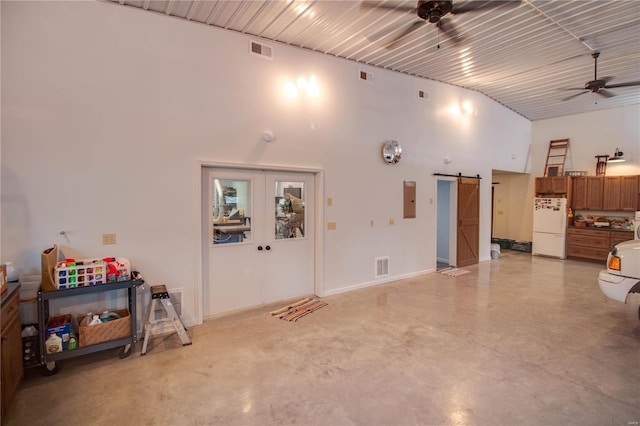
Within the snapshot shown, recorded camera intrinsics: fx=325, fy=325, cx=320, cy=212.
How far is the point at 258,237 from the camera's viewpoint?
14.8ft

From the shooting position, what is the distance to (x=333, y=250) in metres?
5.11

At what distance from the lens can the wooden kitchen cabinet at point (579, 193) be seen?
815 cm

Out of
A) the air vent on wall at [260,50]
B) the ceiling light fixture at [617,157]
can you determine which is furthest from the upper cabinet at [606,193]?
the air vent on wall at [260,50]

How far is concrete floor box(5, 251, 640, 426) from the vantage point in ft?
7.77

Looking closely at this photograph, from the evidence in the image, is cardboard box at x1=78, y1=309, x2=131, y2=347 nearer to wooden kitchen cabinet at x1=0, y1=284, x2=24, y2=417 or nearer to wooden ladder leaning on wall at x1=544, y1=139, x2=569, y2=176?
wooden kitchen cabinet at x1=0, y1=284, x2=24, y2=417

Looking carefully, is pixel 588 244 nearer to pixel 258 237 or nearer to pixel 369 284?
pixel 369 284

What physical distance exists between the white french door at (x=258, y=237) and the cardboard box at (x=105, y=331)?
1.13 m

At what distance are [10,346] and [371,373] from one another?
9.28 ft

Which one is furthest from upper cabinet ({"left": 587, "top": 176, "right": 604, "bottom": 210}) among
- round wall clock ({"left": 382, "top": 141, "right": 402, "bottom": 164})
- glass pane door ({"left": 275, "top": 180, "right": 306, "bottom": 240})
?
glass pane door ({"left": 275, "top": 180, "right": 306, "bottom": 240})

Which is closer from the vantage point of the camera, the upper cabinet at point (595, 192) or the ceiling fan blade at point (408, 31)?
the ceiling fan blade at point (408, 31)

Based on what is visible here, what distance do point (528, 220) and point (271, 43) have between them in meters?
8.64

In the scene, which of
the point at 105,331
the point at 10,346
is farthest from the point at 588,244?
the point at 10,346

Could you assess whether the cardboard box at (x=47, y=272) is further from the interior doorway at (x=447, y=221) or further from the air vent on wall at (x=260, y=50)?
the interior doorway at (x=447, y=221)

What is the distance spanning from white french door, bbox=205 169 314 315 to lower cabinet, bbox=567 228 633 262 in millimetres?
7084
